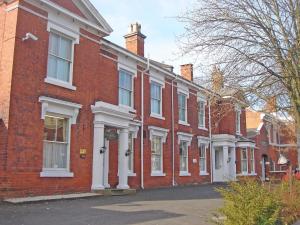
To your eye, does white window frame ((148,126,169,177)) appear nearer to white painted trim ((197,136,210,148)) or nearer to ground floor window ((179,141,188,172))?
ground floor window ((179,141,188,172))

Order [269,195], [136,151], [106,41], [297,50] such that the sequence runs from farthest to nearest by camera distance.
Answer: [136,151] < [106,41] < [297,50] < [269,195]

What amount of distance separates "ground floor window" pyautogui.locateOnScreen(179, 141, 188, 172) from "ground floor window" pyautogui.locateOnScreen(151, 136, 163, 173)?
275 centimetres

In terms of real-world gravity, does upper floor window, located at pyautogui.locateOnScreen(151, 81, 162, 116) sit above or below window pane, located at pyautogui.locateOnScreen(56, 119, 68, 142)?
above

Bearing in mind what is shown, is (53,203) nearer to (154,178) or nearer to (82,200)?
(82,200)

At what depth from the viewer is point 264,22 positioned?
42.2 ft

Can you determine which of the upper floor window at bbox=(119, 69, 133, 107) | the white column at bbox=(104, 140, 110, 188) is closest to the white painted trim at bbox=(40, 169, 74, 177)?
the white column at bbox=(104, 140, 110, 188)

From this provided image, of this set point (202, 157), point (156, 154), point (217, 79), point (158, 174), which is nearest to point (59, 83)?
point (217, 79)

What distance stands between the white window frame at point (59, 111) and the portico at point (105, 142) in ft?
4.10

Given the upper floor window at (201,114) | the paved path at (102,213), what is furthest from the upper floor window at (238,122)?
the paved path at (102,213)

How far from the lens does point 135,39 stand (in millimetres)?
23812

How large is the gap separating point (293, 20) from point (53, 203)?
10117 mm

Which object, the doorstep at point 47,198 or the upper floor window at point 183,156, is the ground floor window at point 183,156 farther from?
the doorstep at point 47,198

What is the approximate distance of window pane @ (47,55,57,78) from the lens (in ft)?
50.8

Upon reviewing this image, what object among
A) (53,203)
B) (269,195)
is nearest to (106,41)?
(53,203)
